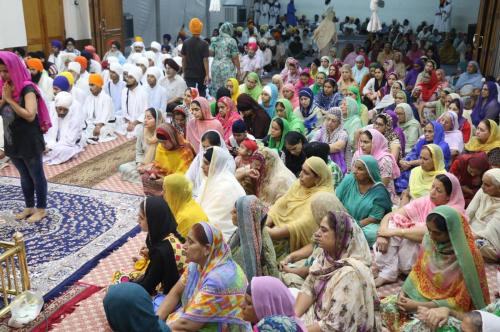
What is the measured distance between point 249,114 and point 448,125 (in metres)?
2.08

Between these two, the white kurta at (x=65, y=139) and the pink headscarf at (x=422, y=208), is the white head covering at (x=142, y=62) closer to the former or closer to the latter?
the white kurta at (x=65, y=139)

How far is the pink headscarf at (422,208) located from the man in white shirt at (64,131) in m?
3.73

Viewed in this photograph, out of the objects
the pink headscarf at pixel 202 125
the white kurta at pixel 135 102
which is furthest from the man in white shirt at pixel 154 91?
the pink headscarf at pixel 202 125

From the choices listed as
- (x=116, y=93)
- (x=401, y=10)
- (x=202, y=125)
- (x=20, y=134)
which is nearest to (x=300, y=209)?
(x=20, y=134)

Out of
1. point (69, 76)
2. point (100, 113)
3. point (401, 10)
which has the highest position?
point (401, 10)

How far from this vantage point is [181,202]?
2.96 metres

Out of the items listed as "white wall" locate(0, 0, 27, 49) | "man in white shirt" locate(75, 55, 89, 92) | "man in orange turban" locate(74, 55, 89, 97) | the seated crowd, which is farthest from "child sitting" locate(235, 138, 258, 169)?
"white wall" locate(0, 0, 27, 49)

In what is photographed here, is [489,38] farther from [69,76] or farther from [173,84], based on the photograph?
[69,76]

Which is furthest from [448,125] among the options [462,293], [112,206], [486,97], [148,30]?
[148,30]

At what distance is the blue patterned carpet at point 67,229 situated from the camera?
132 inches

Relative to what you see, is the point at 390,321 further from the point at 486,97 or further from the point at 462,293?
the point at 486,97

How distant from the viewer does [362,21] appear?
16.9 m

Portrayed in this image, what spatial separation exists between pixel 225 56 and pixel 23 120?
3.99 metres

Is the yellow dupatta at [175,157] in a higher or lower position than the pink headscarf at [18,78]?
lower
